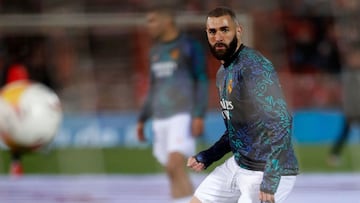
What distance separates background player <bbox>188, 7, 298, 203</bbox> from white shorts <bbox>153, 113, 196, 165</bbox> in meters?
2.78

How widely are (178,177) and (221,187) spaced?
266 centimetres

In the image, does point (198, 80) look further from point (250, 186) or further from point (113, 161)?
point (113, 161)

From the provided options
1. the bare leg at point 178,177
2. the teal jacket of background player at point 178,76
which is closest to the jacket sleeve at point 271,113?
the bare leg at point 178,177

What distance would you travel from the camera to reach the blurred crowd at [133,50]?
14438mm

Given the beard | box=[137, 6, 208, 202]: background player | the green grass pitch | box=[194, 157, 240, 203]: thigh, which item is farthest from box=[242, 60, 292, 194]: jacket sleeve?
the green grass pitch

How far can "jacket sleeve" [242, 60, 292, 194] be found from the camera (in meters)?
4.91

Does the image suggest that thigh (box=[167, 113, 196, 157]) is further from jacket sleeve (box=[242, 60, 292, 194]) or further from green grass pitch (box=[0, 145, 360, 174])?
green grass pitch (box=[0, 145, 360, 174])

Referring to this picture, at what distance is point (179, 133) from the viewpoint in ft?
26.9

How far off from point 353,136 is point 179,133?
6853mm

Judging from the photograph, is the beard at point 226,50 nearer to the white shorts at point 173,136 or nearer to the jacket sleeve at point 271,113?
the jacket sleeve at point 271,113

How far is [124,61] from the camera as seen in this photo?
48.9 ft

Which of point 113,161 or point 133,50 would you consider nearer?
point 113,161

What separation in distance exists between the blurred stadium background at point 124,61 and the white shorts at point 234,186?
8.43m

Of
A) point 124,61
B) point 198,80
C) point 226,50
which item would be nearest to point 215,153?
point 226,50
